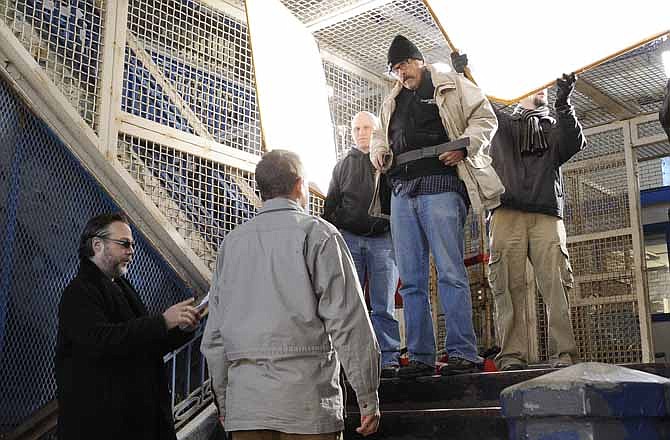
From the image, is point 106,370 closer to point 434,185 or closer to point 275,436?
point 275,436

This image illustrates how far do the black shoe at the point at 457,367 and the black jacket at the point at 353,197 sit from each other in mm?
1135

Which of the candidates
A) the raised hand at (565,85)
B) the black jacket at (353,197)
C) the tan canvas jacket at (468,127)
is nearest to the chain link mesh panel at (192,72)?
the black jacket at (353,197)

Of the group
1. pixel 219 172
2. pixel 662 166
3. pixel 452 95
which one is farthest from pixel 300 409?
pixel 662 166

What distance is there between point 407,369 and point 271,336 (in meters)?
1.52

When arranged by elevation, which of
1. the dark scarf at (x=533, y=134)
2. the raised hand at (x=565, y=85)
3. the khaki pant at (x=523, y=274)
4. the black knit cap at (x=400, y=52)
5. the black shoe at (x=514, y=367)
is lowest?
the black shoe at (x=514, y=367)

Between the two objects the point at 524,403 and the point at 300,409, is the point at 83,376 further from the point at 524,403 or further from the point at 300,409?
the point at 524,403

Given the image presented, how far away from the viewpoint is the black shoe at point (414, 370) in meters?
3.84

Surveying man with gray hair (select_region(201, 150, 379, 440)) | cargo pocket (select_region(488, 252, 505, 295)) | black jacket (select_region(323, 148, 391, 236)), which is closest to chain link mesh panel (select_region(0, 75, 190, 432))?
black jacket (select_region(323, 148, 391, 236))

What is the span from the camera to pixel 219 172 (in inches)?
214

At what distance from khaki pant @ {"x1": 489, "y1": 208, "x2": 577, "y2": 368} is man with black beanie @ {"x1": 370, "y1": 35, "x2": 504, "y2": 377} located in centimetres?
71

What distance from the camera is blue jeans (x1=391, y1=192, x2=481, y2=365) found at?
3775 mm

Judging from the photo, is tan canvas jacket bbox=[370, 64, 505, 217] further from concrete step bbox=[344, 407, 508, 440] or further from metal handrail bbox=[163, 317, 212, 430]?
metal handrail bbox=[163, 317, 212, 430]

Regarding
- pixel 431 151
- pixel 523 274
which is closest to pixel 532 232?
pixel 523 274

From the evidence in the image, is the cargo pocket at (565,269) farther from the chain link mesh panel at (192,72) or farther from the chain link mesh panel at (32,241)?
the chain link mesh panel at (32,241)
